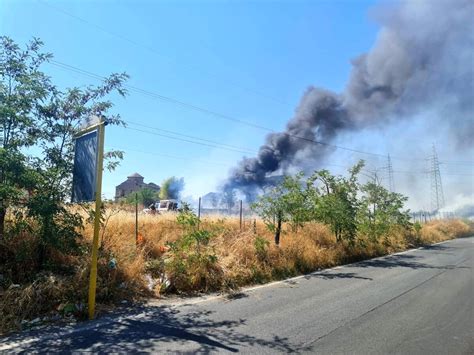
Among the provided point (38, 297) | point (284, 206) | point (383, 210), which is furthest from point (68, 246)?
point (383, 210)

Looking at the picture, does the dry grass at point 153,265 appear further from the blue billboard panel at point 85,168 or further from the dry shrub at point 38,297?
the blue billboard panel at point 85,168

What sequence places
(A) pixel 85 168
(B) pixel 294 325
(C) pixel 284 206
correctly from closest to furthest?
(B) pixel 294 325 < (A) pixel 85 168 < (C) pixel 284 206

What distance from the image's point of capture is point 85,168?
19.0 feet

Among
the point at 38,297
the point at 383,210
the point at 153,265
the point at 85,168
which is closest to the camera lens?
the point at 38,297

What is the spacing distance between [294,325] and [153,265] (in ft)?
12.3

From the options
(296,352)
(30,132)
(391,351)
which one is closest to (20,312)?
(30,132)

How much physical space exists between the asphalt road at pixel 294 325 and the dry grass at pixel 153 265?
25.2 inches

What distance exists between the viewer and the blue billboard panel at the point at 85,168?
219 inches

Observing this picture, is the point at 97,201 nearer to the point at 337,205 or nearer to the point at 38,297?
the point at 38,297

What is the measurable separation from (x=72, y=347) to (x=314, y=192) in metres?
10.5

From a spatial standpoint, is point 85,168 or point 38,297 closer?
point 38,297

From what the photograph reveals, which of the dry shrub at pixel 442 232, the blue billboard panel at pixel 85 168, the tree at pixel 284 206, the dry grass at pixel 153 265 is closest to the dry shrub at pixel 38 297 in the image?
the dry grass at pixel 153 265

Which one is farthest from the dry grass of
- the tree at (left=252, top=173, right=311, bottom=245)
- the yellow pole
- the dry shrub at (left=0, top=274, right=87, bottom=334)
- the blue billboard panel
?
the blue billboard panel

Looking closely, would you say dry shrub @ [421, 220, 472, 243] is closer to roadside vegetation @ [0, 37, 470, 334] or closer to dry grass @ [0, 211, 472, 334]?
dry grass @ [0, 211, 472, 334]
